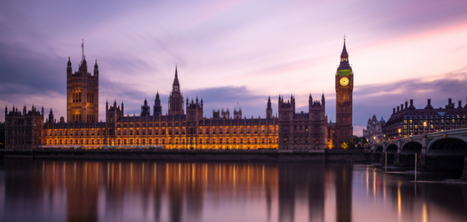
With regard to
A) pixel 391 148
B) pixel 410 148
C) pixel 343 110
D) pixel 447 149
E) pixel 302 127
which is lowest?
pixel 391 148

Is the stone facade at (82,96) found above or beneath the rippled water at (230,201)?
above

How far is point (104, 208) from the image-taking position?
34188 mm

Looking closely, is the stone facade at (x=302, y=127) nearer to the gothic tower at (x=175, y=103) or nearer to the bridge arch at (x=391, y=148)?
the bridge arch at (x=391, y=148)

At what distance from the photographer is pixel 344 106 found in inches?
5428

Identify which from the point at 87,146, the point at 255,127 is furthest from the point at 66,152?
the point at 255,127

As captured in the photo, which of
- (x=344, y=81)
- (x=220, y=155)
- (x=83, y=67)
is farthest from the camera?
(x=83, y=67)

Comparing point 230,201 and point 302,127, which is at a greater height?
point 302,127

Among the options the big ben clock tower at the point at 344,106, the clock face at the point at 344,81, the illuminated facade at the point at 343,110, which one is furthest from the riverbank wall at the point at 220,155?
the clock face at the point at 344,81

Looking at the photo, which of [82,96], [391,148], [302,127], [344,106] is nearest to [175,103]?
[82,96]

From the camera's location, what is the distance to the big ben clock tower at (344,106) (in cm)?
13612

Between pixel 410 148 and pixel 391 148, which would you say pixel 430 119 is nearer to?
pixel 391 148

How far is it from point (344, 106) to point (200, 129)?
54.6 m

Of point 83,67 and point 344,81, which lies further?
point 83,67

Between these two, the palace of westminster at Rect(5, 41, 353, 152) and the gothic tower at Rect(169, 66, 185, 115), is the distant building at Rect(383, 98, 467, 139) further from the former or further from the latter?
the gothic tower at Rect(169, 66, 185, 115)
